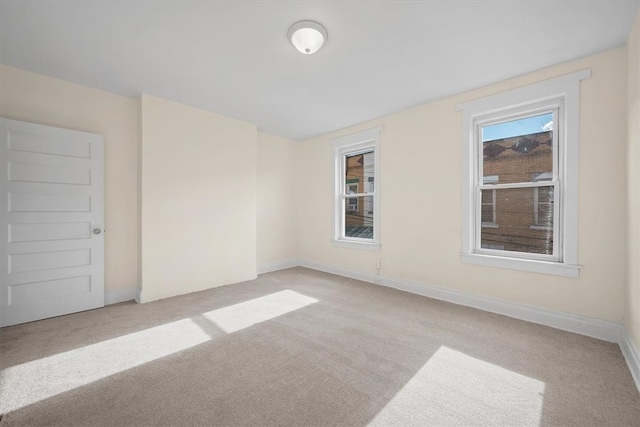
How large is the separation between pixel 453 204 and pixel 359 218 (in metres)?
1.71

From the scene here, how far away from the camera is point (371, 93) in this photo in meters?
3.25

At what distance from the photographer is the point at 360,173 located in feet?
15.4

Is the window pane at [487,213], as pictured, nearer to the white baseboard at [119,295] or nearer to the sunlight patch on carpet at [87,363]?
the sunlight patch on carpet at [87,363]

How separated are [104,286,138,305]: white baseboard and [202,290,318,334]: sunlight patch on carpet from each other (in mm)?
1248

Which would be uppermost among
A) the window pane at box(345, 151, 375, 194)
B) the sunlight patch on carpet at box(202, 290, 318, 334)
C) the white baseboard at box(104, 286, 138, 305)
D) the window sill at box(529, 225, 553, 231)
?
the window pane at box(345, 151, 375, 194)

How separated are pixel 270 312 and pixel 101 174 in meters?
2.57

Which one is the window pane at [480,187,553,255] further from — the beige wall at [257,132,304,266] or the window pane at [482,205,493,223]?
the beige wall at [257,132,304,266]

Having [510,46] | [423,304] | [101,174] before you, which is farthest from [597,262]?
[101,174]

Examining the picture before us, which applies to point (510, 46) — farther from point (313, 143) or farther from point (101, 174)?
point (101, 174)

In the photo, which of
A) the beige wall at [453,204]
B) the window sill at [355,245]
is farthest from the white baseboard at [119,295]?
the window sill at [355,245]

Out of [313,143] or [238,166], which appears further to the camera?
[313,143]

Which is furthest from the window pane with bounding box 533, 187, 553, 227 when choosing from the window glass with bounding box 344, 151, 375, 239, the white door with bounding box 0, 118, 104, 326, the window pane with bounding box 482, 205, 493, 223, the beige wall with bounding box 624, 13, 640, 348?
the white door with bounding box 0, 118, 104, 326

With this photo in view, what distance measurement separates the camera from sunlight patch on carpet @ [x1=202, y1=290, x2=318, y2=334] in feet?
8.91

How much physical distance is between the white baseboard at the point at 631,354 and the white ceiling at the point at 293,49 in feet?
8.01
